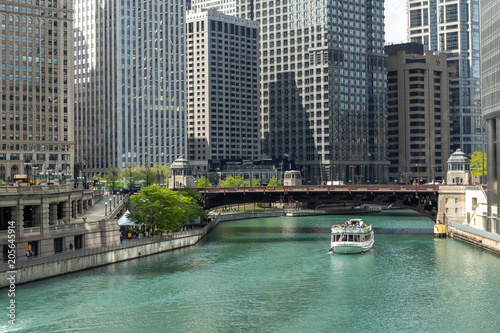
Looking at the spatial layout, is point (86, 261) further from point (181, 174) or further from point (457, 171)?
point (457, 171)

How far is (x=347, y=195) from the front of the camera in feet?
521

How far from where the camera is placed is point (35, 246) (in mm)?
90062

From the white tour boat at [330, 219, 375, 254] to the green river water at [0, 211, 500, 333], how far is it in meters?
2.01

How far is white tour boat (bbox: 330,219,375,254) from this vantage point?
115 meters

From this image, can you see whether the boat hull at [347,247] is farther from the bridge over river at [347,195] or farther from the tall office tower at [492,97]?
the bridge over river at [347,195]

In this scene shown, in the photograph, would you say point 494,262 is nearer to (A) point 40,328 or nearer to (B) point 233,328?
(B) point 233,328

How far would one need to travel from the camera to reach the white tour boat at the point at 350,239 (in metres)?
115

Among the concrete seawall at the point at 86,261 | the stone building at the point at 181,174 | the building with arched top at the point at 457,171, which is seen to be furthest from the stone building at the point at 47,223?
the building with arched top at the point at 457,171

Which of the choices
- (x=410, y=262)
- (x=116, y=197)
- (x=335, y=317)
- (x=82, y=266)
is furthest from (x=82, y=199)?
(x=335, y=317)

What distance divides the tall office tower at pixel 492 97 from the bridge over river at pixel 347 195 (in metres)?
21.8

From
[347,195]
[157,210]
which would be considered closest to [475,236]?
[347,195]

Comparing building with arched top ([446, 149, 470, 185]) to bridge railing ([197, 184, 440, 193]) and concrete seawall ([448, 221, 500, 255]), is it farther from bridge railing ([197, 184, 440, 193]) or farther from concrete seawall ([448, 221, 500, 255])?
concrete seawall ([448, 221, 500, 255])

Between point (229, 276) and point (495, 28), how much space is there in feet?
229

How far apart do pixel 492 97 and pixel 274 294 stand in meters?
67.4
